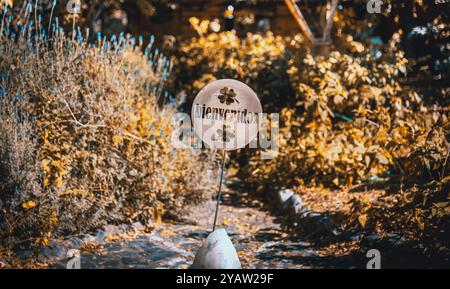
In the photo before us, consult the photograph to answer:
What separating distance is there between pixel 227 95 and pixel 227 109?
129 millimetres

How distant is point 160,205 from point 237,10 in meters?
10.8

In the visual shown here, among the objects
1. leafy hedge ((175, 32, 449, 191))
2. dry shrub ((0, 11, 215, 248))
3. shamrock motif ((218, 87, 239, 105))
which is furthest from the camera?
leafy hedge ((175, 32, 449, 191))

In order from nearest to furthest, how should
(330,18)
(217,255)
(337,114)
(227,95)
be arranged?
1. (217,255)
2. (227,95)
3. (337,114)
4. (330,18)

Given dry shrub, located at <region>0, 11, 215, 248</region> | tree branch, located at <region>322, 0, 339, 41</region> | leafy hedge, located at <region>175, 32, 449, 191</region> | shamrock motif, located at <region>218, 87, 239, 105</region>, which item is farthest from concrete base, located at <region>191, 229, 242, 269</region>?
tree branch, located at <region>322, 0, 339, 41</region>

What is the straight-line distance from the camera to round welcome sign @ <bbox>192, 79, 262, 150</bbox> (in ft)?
13.9

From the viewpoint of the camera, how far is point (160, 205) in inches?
214

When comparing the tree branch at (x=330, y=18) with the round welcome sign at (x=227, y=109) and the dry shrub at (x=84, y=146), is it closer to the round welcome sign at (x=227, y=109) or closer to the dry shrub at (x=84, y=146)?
the dry shrub at (x=84, y=146)

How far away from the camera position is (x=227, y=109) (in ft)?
14.2

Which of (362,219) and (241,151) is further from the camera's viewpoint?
(241,151)

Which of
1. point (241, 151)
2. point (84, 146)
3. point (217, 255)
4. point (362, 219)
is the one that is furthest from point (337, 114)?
point (217, 255)

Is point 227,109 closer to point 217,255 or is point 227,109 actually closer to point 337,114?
point 217,255

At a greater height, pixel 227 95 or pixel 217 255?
pixel 227 95

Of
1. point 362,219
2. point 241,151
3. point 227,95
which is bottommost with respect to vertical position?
point 362,219

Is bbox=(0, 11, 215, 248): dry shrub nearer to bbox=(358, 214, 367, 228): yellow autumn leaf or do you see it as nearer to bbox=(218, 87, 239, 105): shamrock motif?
bbox=(218, 87, 239, 105): shamrock motif
